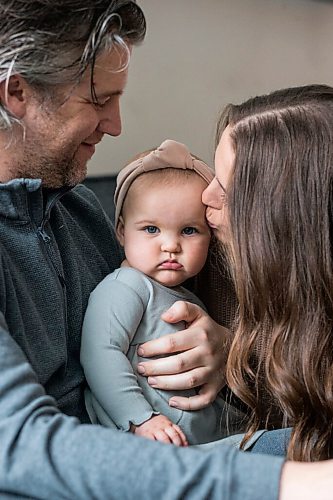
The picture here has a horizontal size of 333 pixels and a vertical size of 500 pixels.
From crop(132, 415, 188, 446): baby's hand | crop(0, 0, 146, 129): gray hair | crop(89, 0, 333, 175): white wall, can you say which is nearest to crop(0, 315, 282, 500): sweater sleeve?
crop(132, 415, 188, 446): baby's hand

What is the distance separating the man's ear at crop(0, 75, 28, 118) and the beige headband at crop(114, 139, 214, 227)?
27cm

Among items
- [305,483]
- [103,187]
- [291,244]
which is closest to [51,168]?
[291,244]

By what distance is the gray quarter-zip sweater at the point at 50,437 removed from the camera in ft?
2.97

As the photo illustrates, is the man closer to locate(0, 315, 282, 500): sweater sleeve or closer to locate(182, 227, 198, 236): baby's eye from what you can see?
locate(0, 315, 282, 500): sweater sleeve

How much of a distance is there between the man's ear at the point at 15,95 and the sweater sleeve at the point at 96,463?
1.46ft

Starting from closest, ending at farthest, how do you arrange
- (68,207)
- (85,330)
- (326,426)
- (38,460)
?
1. (38,460)
2. (326,426)
3. (85,330)
4. (68,207)

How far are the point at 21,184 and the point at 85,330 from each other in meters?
0.29

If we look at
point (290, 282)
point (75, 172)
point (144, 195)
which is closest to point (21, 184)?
point (75, 172)

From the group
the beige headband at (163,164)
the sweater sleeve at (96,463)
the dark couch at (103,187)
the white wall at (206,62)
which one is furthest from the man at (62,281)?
the white wall at (206,62)

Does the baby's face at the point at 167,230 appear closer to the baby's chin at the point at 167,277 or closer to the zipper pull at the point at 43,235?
the baby's chin at the point at 167,277

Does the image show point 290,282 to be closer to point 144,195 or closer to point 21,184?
point 144,195

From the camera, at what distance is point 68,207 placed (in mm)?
1607

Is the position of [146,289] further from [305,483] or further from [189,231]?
[305,483]

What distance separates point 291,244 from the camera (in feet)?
4.33
